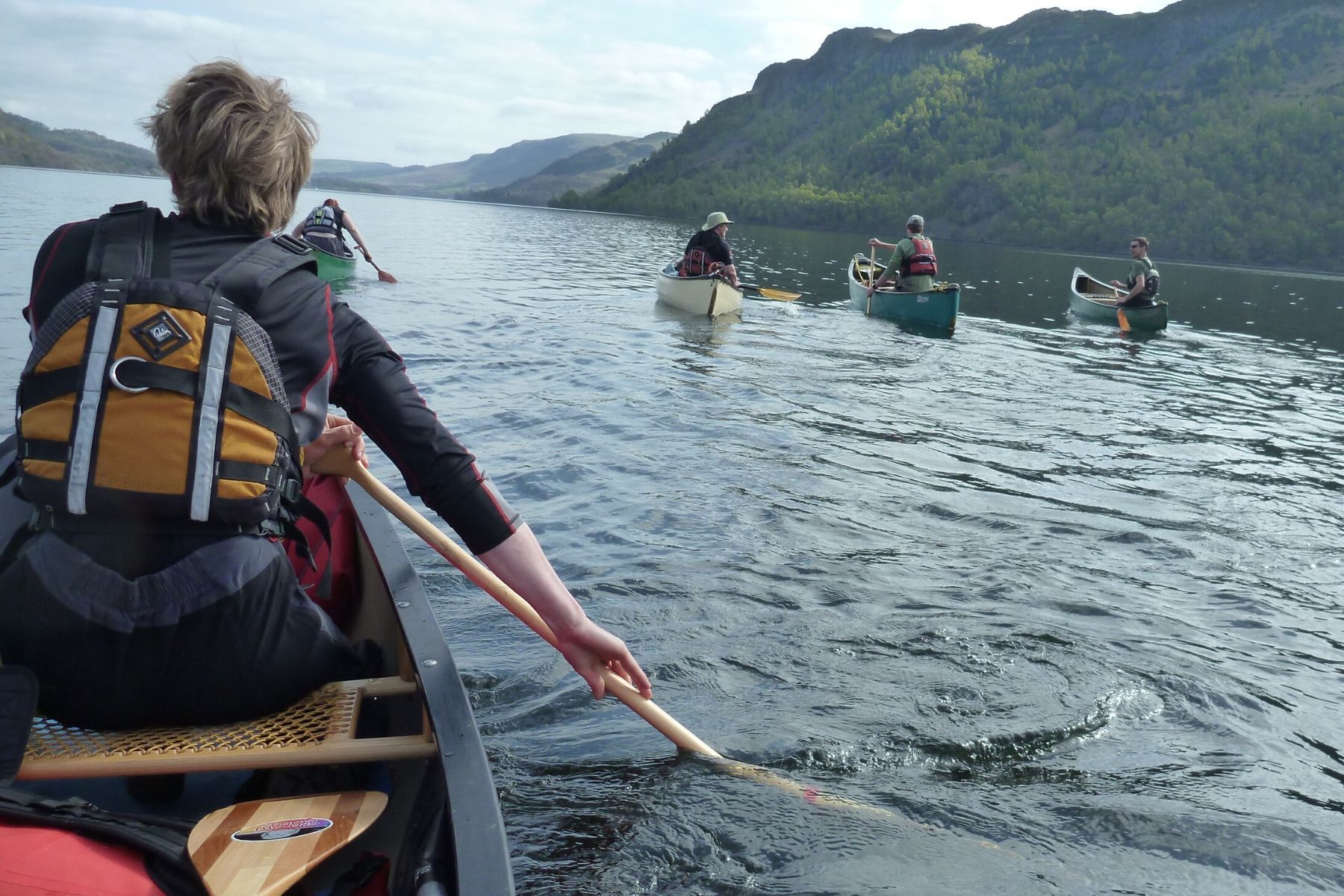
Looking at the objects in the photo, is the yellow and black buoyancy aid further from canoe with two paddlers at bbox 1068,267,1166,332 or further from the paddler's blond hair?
canoe with two paddlers at bbox 1068,267,1166,332

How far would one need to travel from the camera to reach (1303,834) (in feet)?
13.4

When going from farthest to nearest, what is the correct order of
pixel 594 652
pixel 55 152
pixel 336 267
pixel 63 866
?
1. pixel 55 152
2. pixel 336 267
3. pixel 594 652
4. pixel 63 866

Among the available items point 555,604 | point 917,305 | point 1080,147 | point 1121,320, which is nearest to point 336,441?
point 555,604

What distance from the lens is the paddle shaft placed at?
335 centimetres

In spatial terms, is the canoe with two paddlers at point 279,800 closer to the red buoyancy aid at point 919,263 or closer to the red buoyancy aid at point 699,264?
the red buoyancy aid at point 699,264

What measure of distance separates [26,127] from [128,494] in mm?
218884

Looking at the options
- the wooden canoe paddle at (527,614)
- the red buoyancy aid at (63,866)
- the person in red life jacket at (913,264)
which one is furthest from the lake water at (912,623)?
the person in red life jacket at (913,264)

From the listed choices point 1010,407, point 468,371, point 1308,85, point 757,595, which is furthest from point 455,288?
point 1308,85

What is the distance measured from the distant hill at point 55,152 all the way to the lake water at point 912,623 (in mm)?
119456

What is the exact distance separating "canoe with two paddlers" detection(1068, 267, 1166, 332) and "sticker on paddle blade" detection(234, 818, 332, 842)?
22.2m

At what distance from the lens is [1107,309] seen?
76.4 feet

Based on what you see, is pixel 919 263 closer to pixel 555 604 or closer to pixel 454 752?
pixel 555 604

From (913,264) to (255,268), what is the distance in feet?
65.1

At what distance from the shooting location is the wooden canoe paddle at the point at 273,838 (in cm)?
211
